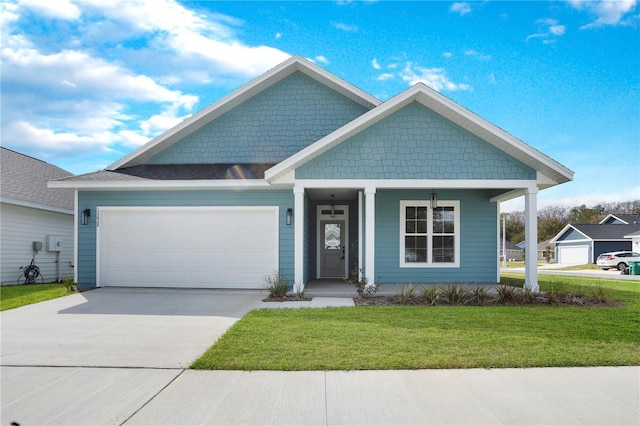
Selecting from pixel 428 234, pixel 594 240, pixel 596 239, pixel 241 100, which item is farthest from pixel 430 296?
pixel 596 239

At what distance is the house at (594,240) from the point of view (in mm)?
38219

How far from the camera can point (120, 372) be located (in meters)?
4.58

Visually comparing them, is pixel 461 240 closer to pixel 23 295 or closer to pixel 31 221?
pixel 23 295

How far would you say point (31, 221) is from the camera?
14.8 metres

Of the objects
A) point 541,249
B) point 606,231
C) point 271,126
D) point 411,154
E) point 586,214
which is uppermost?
point 271,126

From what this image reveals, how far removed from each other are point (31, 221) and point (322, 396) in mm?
14981

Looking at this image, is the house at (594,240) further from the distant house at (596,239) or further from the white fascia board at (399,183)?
the white fascia board at (399,183)

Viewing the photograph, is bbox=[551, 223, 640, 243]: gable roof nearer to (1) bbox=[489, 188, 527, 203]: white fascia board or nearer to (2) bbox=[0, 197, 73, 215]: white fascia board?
(1) bbox=[489, 188, 527, 203]: white fascia board

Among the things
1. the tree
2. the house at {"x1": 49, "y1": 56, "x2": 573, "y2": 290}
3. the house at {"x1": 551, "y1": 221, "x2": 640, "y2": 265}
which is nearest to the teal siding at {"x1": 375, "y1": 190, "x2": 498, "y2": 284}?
the house at {"x1": 49, "y1": 56, "x2": 573, "y2": 290}

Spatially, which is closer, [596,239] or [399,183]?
[399,183]

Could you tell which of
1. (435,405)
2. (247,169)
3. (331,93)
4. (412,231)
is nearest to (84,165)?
(247,169)

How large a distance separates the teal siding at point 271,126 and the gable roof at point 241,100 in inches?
7.7

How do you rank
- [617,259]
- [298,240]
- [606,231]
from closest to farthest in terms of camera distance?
1. [298,240]
2. [617,259]
3. [606,231]

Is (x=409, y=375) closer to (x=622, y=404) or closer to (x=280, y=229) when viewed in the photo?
(x=622, y=404)
